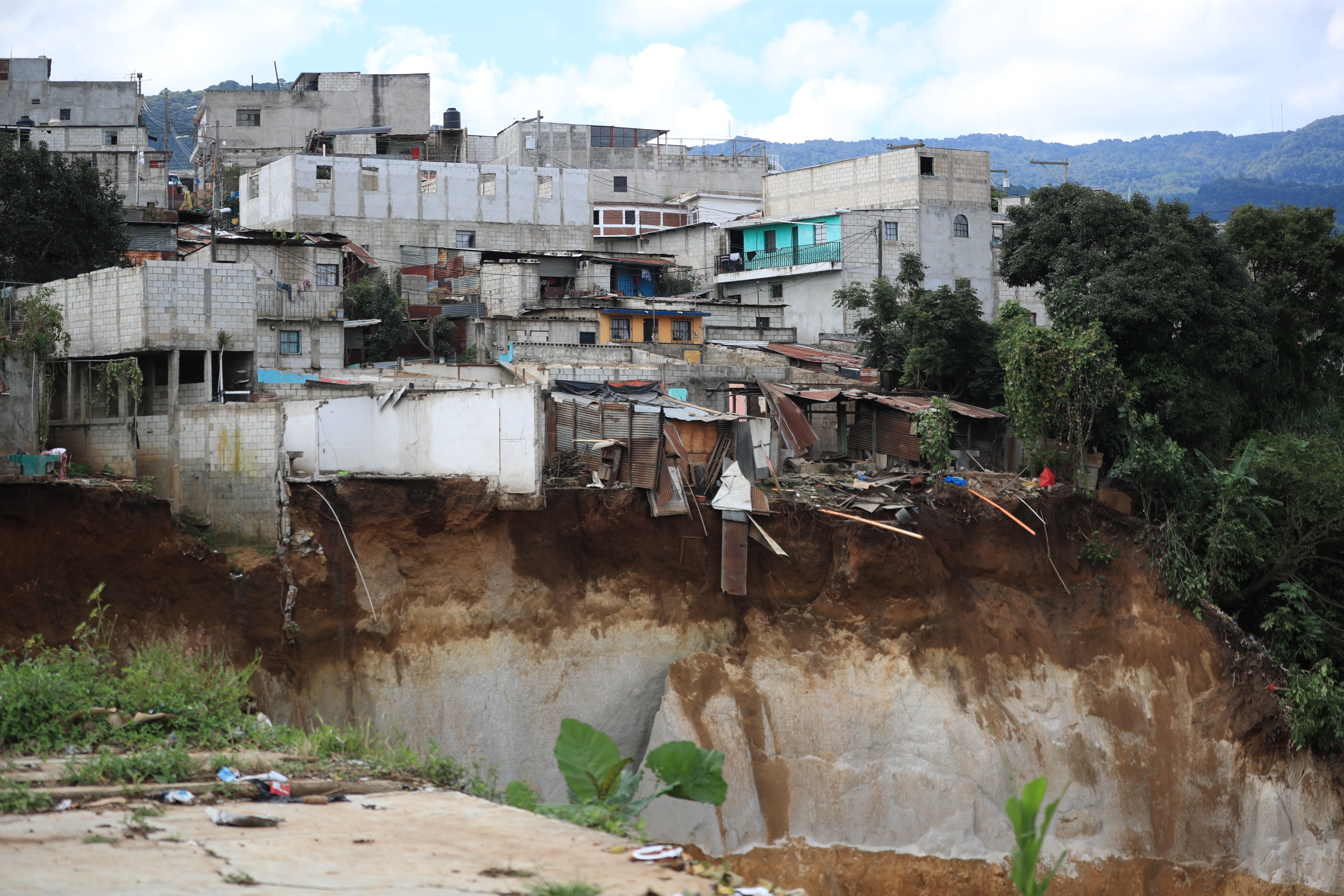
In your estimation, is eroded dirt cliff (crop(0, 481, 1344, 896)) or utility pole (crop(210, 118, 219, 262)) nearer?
eroded dirt cliff (crop(0, 481, 1344, 896))

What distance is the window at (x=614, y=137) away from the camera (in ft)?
176

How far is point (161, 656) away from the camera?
495 inches

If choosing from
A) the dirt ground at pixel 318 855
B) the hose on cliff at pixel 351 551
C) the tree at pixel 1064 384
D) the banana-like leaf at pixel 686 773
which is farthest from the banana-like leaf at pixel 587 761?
the tree at pixel 1064 384

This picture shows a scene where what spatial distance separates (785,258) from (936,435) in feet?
59.8

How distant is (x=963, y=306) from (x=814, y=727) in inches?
500

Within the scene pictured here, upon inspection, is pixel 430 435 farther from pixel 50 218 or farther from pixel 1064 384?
pixel 50 218

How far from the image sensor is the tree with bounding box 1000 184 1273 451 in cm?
2341

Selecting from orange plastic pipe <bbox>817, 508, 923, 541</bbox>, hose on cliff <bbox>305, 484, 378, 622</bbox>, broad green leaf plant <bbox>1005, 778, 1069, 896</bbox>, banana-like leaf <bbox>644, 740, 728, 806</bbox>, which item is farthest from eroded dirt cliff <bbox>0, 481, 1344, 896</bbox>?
broad green leaf plant <bbox>1005, 778, 1069, 896</bbox>

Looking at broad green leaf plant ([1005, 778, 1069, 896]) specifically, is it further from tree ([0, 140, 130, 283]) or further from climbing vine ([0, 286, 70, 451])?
tree ([0, 140, 130, 283])

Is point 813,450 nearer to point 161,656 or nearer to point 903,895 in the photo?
point 903,895

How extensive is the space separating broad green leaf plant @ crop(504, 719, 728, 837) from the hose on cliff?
9.49 meters

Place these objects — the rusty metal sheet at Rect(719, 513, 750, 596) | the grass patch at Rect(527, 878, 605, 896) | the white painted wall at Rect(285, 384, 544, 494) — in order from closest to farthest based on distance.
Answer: the grass patch at Rect(527, 878, 605, 896) → the white painted wall at Rect(285, 384, 544, 494) → the rusty metal sheet at Rect(719, 513, 750, 596)

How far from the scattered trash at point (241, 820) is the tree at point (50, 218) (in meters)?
24.2

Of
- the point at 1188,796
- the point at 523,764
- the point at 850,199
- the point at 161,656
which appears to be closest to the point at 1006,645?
the point at 1188,796
